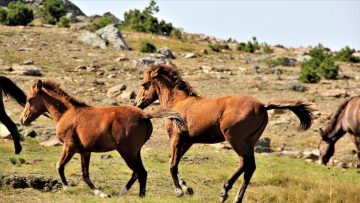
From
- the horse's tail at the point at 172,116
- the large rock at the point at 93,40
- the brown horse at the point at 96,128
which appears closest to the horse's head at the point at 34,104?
the brown horse at the point at 96,128

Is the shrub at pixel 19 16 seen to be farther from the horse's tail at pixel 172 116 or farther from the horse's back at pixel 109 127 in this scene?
the horse's tail at pixel 172 116

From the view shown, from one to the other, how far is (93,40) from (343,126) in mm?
25103

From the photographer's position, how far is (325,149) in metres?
18.1

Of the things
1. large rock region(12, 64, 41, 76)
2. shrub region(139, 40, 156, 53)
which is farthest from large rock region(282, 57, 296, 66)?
large rock region(12, 64, 41, 76)

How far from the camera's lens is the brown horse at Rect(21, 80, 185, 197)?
10516 mm

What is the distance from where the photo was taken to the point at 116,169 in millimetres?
14312

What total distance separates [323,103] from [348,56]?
796 inches

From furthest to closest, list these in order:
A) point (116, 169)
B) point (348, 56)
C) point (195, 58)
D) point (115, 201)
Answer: point (348, 56), point (195, 58), point (116, 169), point (115, 201)

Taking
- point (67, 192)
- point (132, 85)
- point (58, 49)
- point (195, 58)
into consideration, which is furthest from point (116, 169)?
point (195, 58)

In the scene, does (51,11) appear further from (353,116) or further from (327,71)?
(353,116)

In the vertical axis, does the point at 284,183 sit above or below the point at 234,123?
below

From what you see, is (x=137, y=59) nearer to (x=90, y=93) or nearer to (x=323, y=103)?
(x=90, y=93)

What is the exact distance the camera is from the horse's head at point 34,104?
12.0 meters

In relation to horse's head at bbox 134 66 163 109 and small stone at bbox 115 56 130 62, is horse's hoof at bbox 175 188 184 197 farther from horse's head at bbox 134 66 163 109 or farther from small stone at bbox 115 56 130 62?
small stone at bbox 115 56 130 62
